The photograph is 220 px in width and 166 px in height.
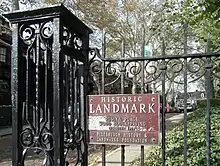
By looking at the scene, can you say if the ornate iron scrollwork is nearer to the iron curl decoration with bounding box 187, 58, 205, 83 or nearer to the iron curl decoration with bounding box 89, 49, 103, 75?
the iron curl decoration with bounding box 89, 49, 103, 75

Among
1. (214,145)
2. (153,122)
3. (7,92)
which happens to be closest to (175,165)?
(214,145)

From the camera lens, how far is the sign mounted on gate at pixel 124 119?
305 cm

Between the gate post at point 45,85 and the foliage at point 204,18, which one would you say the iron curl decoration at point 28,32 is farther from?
the foliage at point 204,18

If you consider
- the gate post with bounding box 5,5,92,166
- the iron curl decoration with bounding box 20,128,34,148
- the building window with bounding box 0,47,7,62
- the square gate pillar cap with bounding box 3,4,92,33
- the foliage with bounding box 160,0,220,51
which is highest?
the building window with bounding box 0,47,7,62

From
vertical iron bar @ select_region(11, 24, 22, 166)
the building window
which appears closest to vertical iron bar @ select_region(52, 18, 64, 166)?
vertical iron bar @ select_region(11, 24, 22, 166)

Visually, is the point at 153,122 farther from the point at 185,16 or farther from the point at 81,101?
the point at 185,16

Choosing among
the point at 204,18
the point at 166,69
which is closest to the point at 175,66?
the point at 166,69

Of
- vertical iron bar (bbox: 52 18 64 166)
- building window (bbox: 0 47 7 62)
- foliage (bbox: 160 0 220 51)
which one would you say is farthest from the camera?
building window (bbox: 0 47 7 62)

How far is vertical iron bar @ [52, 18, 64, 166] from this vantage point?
296 centimetres

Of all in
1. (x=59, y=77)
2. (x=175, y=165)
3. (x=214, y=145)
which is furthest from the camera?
(x=214, y=145)

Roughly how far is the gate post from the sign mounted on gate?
17cm

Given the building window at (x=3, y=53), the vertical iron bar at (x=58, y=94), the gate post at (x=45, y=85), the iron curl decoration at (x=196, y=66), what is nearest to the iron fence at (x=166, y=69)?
the iron curl decoration at (x=196, y=66)

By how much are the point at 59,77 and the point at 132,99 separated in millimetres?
708

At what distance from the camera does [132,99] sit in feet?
10.2
